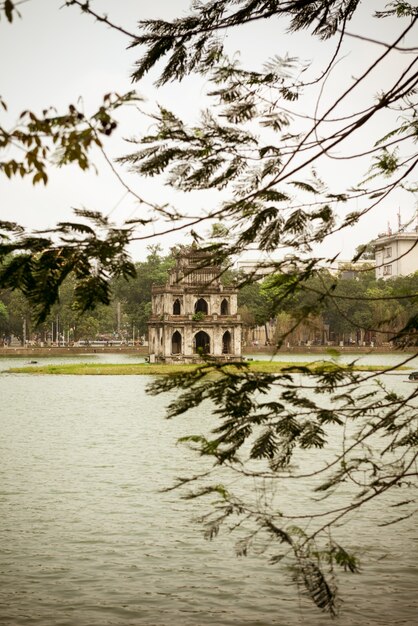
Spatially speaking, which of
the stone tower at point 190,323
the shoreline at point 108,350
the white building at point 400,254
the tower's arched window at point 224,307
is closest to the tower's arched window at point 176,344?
the stone tower at point 190,323

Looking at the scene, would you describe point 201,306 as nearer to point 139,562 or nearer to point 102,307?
point 102,307

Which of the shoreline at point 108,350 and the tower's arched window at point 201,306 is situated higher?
the tower's arched window at point 201,306

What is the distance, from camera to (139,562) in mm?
10359

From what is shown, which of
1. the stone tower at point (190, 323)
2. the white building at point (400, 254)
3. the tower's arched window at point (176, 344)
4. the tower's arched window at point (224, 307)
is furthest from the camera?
the white building at point (400, 254)

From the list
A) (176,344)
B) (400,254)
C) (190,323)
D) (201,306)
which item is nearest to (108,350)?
(176,344)

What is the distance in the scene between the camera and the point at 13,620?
8352 millimetres

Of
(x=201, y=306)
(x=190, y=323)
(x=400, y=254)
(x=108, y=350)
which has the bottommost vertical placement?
(x=108, y=350)

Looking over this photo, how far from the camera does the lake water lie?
8570mm

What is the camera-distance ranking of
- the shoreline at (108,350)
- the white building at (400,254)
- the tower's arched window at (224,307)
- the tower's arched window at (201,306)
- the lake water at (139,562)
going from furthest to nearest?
the white building at (400,254) → the shoreline at (108,350) → the tower's arched window at (201,306) → the tower's arched window at (224,307) → the lake water at (139,562)

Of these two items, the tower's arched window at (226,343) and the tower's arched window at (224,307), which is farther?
the tower's arched window at (224,307)

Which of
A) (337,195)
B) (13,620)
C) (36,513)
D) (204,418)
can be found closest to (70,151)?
(337,195)

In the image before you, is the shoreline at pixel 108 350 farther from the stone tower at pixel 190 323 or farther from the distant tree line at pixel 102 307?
the stone tower at pixel 190 323

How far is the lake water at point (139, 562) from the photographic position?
28.1 ft

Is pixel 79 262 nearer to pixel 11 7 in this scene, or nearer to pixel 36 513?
pixel 11 7
